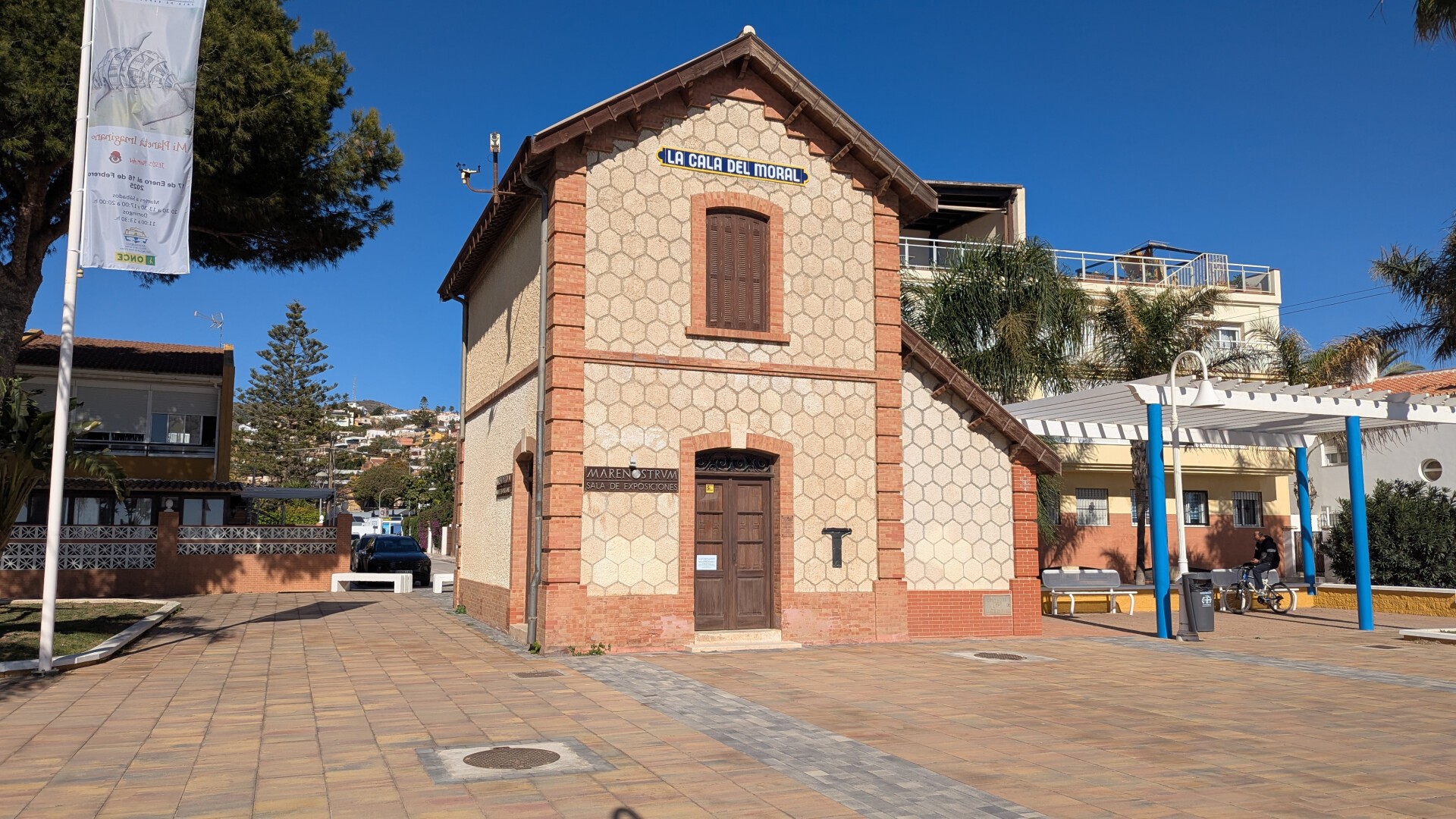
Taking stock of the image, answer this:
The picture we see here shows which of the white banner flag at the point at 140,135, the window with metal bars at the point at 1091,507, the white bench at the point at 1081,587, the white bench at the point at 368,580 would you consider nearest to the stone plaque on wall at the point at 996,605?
the white bench at the point at 1081,587

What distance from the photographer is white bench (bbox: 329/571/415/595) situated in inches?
1019

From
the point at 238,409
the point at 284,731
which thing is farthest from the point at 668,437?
the point at 238,409

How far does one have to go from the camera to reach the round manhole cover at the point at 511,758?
725cm

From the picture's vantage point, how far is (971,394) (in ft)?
52.7

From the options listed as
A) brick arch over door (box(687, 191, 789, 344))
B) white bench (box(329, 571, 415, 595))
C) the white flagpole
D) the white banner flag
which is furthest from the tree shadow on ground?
brick arch over door (box(687, 191, 789, 344))

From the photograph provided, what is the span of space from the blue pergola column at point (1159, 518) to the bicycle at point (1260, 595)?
19.8ft

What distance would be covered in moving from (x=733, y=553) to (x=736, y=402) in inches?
84.6

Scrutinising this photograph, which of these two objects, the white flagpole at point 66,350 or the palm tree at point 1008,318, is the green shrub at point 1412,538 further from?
the white flagpole at point 66,350

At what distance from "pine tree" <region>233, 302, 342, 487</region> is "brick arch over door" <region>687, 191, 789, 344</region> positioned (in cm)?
5795

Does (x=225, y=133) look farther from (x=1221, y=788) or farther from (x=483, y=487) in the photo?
(x=1221, y=788)

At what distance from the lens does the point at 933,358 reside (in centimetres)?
1602

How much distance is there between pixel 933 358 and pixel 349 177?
13.2 m

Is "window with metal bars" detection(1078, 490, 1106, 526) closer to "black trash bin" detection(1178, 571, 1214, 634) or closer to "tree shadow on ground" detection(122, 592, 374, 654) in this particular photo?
"black trash bin" detection(1178, 571, 1214, 634)

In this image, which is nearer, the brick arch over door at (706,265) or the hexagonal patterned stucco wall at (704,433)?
the hexagonal patterned stucco wall at (704,433)
